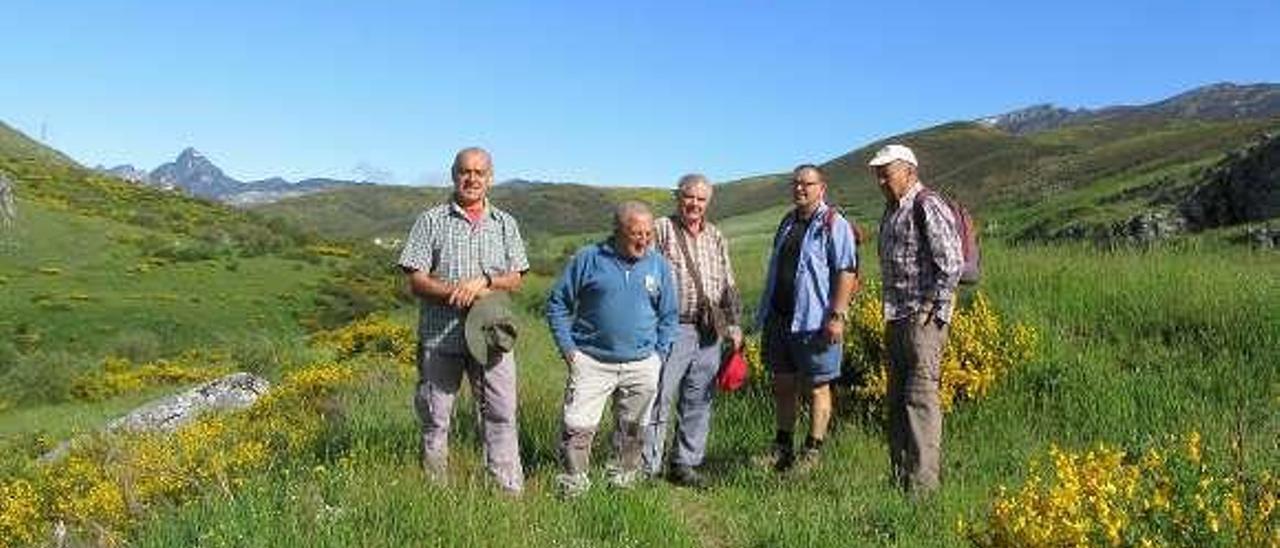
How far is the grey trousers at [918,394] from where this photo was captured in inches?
258

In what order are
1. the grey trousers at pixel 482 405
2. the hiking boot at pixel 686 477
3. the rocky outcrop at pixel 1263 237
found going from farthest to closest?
the rocky outcrop at pixel 1263 237 < the hiking boot at pixel 686 477 < the grey trousers at pixel 482 405

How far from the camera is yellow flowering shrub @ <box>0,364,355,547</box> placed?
258 inches

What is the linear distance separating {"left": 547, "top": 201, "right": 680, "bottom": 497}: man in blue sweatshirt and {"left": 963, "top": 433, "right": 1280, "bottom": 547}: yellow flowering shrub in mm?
3182

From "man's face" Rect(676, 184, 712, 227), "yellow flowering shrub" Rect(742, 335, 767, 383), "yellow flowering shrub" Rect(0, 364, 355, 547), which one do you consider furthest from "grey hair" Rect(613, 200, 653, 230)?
"yellow flowering shrub" Rect(742, 335, 767, 383)

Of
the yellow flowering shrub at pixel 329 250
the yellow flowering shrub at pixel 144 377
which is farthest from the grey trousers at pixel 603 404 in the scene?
the yellow flowering shrub at pixel 329 250

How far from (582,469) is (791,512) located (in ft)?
4.36

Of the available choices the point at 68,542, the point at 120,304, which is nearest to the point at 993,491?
the point at 68,542

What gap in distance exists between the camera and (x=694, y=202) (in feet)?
23.9

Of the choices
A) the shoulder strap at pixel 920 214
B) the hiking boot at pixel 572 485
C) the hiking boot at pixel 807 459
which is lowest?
the hiking boot at pixel 807 459

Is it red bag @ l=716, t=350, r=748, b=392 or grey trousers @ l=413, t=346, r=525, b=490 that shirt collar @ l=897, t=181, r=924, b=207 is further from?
grey trousers @ l=413, t=346, r=525, b=490

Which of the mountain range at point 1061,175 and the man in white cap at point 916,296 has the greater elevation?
the mountain range at point 1061,175

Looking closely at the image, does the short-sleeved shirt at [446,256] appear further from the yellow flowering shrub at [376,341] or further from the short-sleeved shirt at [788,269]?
the yellow flowering shrub at [376,341]

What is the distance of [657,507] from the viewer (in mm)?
5906

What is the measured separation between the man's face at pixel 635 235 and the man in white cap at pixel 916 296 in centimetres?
125
